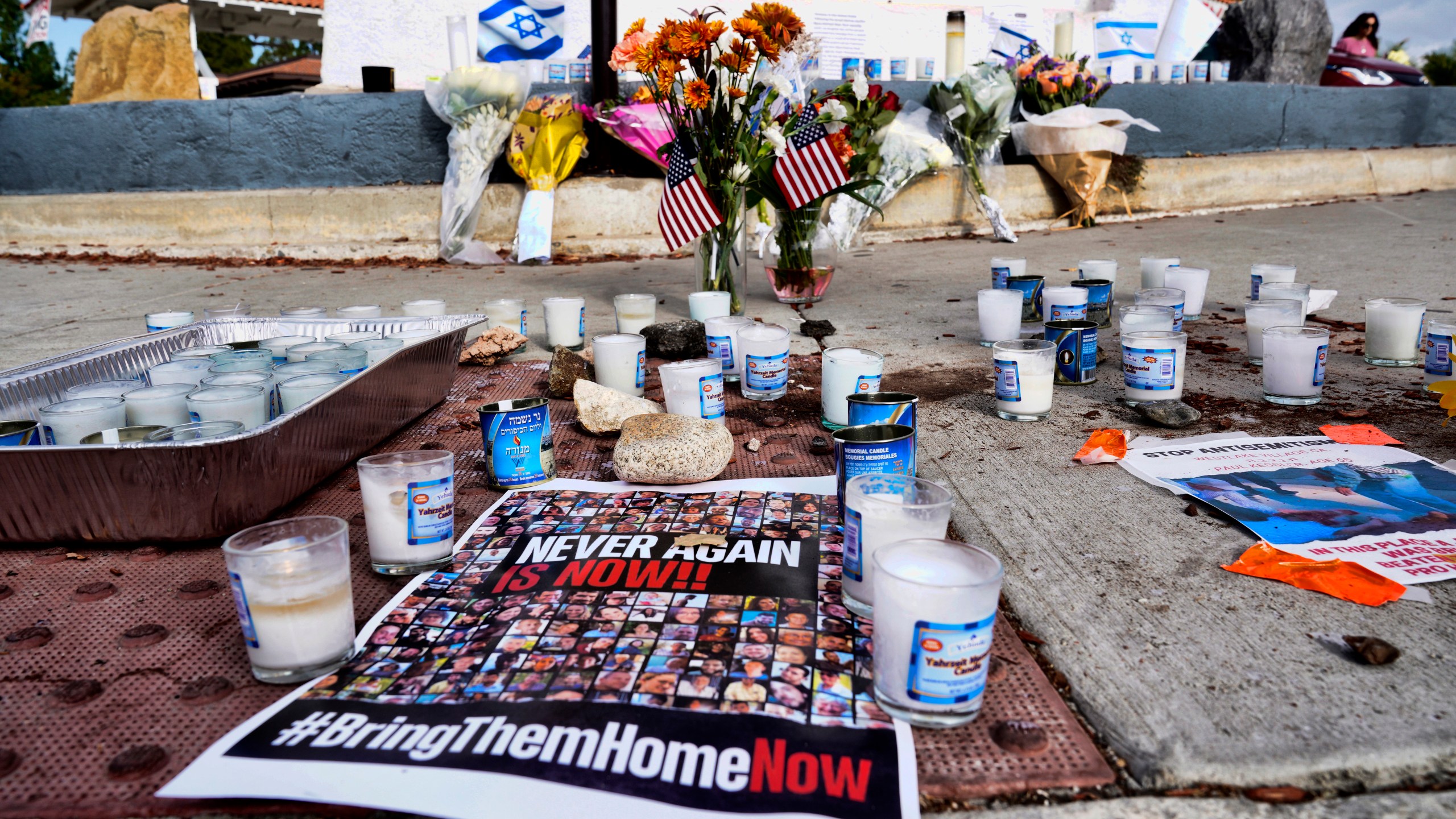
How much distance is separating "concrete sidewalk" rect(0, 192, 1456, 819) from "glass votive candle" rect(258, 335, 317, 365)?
1110 millimetres

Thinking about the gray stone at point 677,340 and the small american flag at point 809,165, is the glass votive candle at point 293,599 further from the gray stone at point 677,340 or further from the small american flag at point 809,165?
the small american flag at point 809,165

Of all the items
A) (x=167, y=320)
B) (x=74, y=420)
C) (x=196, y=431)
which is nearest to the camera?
(x=196, y=431)

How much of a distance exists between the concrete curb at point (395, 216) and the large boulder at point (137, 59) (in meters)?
2.67

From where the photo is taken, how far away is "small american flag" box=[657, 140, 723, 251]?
12.0 feet

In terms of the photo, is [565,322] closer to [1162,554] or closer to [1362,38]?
[1162,554]

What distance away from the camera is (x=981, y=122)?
6.74 m

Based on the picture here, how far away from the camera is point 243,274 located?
601 cm

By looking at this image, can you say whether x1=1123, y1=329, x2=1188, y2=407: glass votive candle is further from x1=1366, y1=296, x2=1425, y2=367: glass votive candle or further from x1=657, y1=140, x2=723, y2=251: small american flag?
x1=657, y1=140, x2=723, y2=251: small american flag

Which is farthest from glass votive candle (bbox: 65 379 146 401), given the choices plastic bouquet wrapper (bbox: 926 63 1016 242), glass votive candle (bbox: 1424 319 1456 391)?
plastic bouquet wrapper (bbox: 926 63 1016 242)

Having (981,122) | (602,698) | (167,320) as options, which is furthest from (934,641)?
(981,122)

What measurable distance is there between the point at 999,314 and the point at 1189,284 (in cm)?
96

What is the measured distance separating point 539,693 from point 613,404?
1.38 m

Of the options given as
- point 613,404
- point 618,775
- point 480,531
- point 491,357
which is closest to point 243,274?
point 491,357

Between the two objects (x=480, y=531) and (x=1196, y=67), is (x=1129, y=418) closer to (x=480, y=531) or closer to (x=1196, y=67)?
(x=480, y=531)
